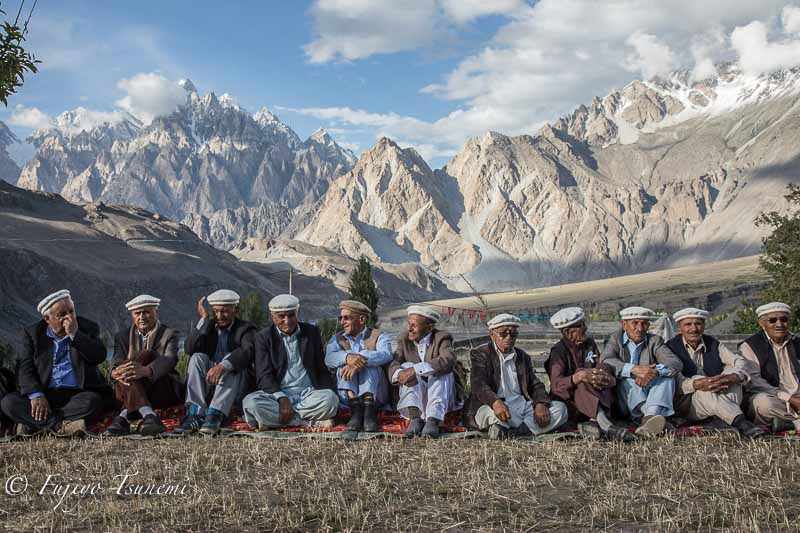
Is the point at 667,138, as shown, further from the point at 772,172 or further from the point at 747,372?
the point at 747,372

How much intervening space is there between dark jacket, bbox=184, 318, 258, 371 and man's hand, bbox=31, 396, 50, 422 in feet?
4.47

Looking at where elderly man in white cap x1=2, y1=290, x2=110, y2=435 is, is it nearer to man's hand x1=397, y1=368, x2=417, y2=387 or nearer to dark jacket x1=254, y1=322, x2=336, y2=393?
dark jacket x1=254, y1=322, x2=336, y2=393

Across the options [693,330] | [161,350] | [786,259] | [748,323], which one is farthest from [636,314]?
[748,323]

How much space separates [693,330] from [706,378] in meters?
0.58

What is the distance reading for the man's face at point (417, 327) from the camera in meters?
7.29

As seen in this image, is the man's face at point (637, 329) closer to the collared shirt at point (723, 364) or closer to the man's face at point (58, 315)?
Answer: the collared shirt at point (723, 364)

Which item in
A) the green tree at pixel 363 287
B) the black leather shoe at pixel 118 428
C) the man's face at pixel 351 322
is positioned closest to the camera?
Answer: the black leather shoe at pixel 118 428

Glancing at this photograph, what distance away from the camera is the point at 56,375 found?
7027 millimetres

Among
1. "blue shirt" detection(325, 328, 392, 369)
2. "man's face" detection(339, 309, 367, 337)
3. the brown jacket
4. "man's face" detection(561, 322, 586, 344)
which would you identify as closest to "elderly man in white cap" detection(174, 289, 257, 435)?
"blue shirt" detection(325, 328, 392, 369)

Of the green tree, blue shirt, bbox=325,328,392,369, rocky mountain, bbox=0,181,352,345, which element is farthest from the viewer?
rocky mountain, bbox=0,181,352,345

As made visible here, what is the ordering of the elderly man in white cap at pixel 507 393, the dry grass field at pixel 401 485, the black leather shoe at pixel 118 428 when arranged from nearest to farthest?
the dry grass field at pixel 401 485 → the elderly man in white cap at pixel 507 393 → the black leather shoe at pixel 118 428

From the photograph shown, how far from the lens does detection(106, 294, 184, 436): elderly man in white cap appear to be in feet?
22.5

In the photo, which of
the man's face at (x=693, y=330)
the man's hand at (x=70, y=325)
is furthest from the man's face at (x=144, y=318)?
the man's face at (x=693, y=330)

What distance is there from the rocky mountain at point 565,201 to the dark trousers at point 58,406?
13520cm
